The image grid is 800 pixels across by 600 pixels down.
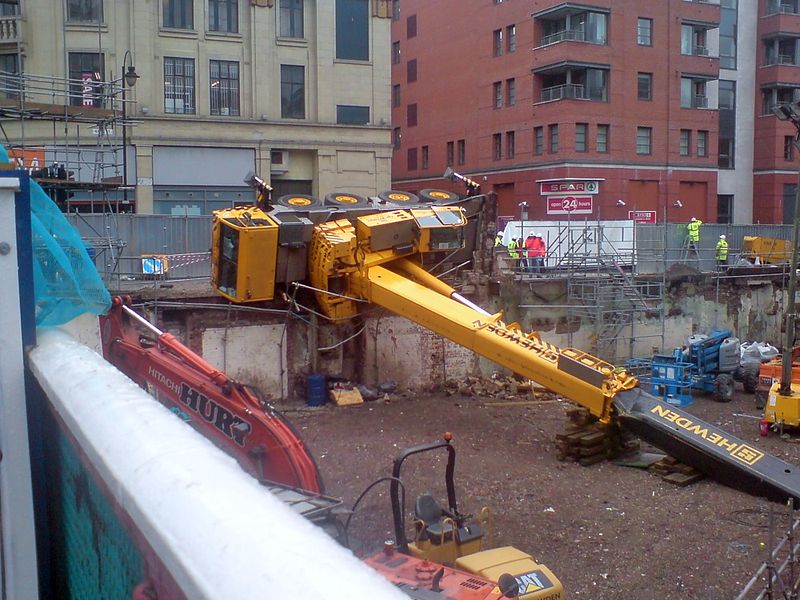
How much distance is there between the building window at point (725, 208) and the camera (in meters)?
50.8

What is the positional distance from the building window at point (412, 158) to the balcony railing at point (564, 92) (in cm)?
1073

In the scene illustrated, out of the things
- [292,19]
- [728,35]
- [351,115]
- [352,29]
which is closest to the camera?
[292,19]

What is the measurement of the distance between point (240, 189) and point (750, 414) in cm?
2236

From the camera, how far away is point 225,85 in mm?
35250

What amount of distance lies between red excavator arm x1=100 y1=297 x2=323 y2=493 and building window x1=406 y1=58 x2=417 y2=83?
4594 centimetres

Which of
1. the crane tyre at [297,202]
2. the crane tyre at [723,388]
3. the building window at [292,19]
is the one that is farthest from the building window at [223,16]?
the crane tyre at [723,388]

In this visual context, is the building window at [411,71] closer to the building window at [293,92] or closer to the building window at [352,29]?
the building window at [352,29]

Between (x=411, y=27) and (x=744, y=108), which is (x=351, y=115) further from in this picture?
(x=744, y=108)

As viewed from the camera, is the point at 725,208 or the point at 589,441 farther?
the point at 725,208

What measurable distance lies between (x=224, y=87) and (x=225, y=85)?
98 millimetres

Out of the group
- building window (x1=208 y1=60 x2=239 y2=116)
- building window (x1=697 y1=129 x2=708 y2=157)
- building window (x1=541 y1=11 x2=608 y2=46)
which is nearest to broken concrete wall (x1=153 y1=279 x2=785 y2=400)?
building window (x1=208 y1=60 x2=239 y2=116)

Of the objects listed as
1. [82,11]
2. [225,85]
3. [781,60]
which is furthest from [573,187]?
[82,11]

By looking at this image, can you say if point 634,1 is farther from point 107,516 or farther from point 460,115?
point 107,516

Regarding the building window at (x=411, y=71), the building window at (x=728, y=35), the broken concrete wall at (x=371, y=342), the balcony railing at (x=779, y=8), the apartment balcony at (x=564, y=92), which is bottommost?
the broken concrete wall at (x=371, y=342)
